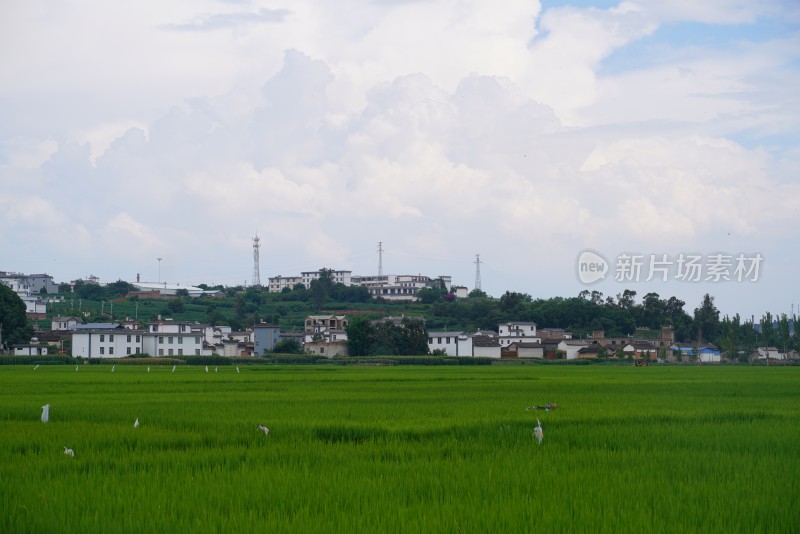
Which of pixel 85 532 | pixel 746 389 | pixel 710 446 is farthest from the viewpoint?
pixel 746 389

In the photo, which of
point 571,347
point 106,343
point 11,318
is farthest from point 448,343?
point 11,318

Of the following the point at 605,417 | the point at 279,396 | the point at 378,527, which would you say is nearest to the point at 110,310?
the point at 279,396

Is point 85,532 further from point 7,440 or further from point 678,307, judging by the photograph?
point 678,307

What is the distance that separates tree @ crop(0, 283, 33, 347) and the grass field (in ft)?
177

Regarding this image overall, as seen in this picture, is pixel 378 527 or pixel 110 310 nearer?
pixel 378 527

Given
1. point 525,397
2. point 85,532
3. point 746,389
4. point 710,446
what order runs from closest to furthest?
point 85,532 → point 710,446 → point 525,397 → point 746,389

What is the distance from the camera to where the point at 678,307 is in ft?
346

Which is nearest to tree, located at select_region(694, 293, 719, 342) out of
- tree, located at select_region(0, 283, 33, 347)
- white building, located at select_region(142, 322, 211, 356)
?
white building, located at select_region(142, 322, 211, 356)

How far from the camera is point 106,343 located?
231 ft

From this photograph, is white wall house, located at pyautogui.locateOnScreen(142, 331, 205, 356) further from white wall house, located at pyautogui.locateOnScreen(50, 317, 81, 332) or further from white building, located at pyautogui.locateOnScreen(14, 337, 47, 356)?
white wall house, located at pyautogui.locateOnScreen(50, 317, 81, 332)

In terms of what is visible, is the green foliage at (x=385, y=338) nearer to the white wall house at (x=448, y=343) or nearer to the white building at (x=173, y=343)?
the white wall house at (x=448, y=343)

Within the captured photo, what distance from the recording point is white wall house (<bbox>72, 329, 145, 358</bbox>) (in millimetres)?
69669

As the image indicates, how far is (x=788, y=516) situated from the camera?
744 cm

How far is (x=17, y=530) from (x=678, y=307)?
4114 inches
